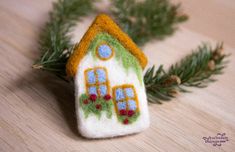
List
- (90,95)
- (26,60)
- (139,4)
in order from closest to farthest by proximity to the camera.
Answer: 1. (90,95)
2. (26,60)
3. (139,4)

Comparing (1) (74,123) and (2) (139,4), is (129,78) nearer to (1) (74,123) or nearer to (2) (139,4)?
(1) (74,123)

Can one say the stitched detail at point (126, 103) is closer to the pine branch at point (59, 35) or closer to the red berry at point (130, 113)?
the red berry at point (130, 113)

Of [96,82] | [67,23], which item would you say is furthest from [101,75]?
[67,23]

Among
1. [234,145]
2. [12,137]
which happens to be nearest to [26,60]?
[12,137]

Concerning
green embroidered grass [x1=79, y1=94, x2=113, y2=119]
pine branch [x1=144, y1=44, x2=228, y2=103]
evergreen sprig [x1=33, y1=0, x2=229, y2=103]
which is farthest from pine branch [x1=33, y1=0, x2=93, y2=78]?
pine branch [x1=144, y1=44, x2=228, y2=103]

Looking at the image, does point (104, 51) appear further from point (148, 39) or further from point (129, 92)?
point (148, 39)

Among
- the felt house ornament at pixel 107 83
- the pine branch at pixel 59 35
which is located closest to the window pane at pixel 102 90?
the felt house ornament at pixel 107 83
